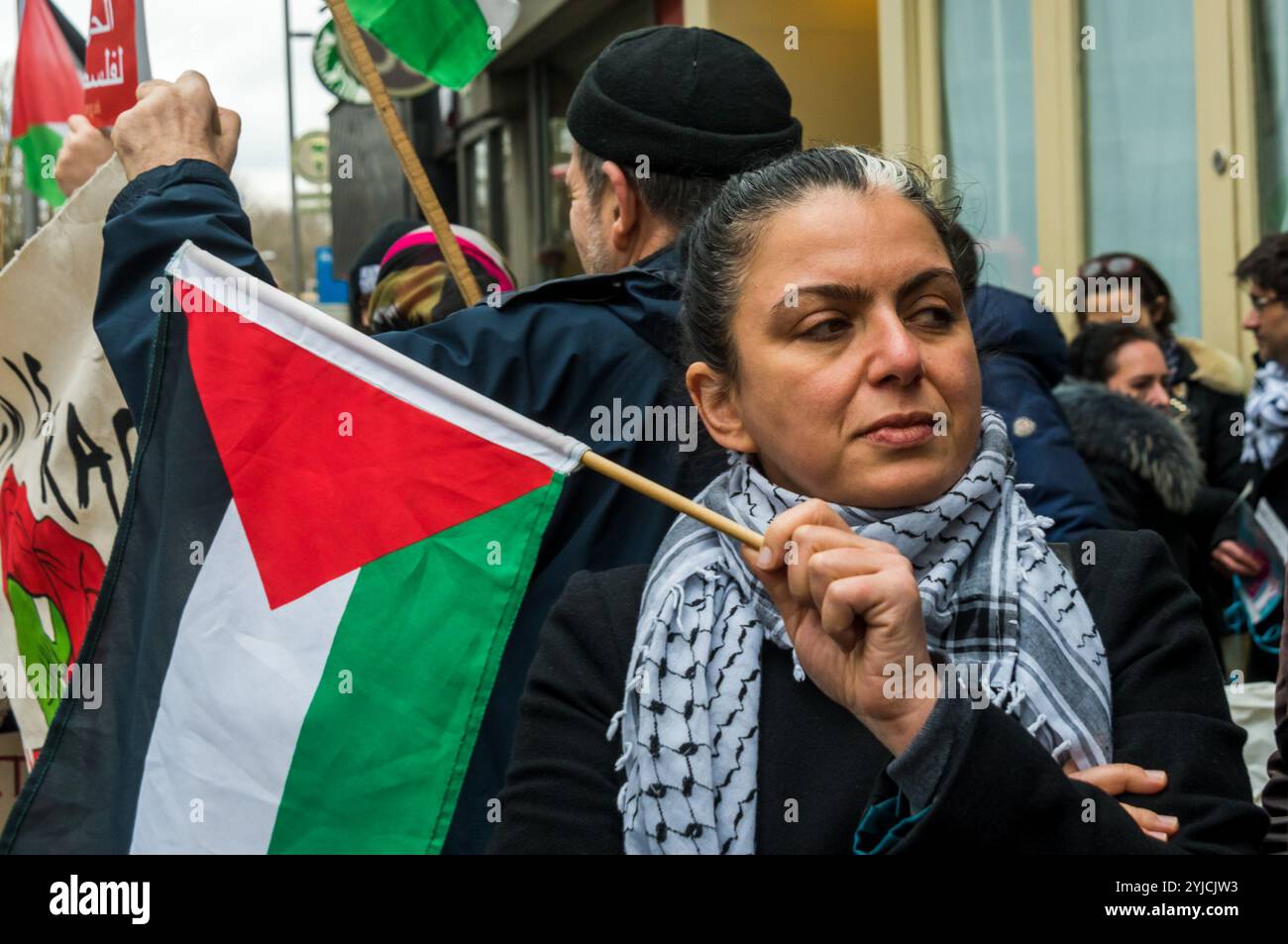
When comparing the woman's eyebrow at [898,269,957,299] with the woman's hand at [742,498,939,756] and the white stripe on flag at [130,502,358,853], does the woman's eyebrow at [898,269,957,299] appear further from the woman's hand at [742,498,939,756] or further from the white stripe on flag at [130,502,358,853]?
the white stripe on flag at [130,502,358,853]

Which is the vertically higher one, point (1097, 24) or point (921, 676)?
point (1097, 24)

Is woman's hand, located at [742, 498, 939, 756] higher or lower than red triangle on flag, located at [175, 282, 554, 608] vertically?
lower

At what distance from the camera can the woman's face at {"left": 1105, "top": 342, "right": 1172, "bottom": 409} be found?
18.7 ft

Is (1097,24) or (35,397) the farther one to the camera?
(1097,24)

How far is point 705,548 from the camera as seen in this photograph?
2.09m

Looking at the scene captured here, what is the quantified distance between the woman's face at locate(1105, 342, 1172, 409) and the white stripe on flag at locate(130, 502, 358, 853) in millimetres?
3950

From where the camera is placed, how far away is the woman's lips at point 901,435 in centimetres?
197

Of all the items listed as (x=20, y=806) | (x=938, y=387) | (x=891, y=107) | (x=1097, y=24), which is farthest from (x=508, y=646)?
(x=891, y=107)

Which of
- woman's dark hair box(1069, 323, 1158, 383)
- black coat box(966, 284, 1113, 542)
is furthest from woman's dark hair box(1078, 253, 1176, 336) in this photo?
black coat box(966, 284, 1113, 542)

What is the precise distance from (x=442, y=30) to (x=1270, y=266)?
2815 millimetres

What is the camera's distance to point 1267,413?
17.1 feet

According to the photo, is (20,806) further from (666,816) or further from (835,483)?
(835,483)

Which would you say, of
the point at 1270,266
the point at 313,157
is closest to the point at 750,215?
the point at 1270,266

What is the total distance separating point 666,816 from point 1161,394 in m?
4.28
